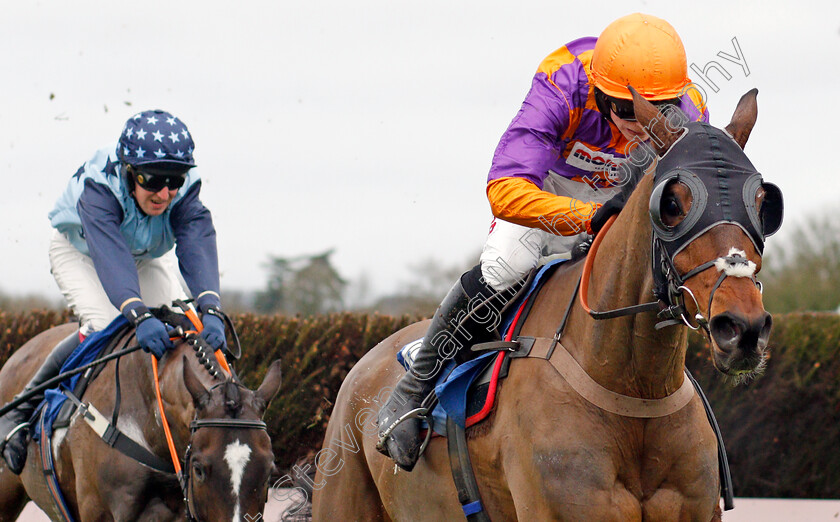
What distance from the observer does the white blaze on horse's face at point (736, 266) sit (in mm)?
2398

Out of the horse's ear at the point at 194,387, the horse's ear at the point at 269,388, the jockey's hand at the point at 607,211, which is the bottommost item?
the horse's ear at the point at 269,388

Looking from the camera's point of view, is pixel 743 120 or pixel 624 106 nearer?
pixel 743 120

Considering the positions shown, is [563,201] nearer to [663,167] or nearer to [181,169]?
[663,167]

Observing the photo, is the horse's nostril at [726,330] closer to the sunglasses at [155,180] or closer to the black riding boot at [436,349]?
the black riding boot at [436,349]

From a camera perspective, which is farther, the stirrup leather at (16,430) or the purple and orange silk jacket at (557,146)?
the stirrup leather at (16,430)

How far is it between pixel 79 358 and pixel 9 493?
116 centimetres

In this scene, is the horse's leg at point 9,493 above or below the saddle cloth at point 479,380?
below

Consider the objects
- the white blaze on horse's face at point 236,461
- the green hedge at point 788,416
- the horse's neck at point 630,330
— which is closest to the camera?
the horse's neck at point 630,330

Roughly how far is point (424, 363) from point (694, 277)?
154 cm

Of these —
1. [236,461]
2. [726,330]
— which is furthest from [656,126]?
[236,461]

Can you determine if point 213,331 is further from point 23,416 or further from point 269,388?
point 23,416

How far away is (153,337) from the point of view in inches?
183

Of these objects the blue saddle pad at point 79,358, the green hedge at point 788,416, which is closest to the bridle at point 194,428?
the blue saddle pad at point 79,358

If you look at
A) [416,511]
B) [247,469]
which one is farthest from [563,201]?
[247,469]
